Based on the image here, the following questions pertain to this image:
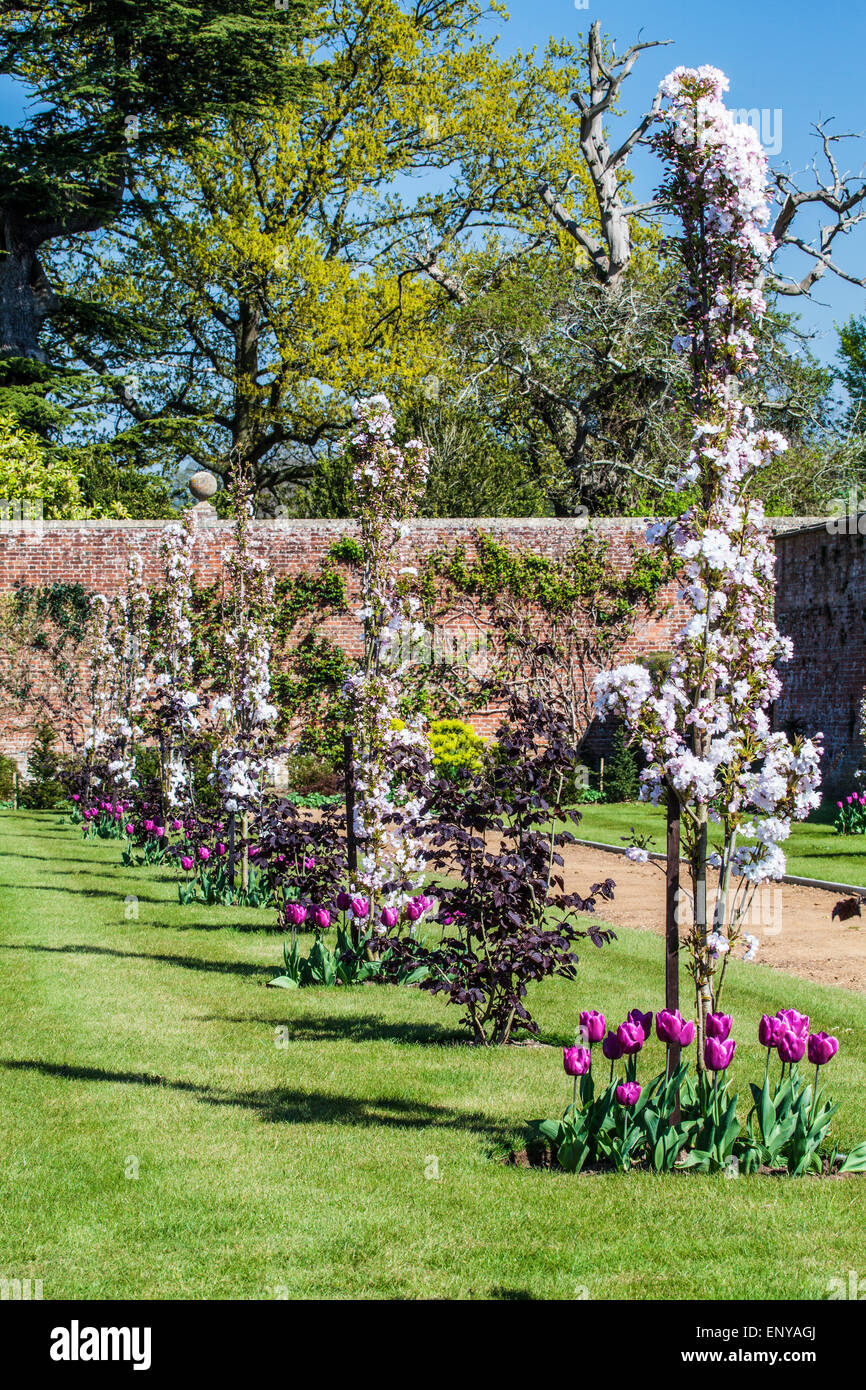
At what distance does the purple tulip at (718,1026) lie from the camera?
4340 millimetres

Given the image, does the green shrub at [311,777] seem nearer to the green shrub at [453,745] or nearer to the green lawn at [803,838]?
the green shrub at [453,745]

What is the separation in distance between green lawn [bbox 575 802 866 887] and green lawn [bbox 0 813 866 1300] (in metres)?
4.17

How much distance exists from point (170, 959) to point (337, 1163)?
159 inches

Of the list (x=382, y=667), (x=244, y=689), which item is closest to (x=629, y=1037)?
(x=382, y=667)

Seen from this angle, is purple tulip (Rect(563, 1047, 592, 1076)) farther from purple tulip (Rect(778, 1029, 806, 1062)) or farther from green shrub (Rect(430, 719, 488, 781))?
green shrub (Rect(430, 719, 488, 781))

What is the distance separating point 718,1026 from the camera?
4355mm

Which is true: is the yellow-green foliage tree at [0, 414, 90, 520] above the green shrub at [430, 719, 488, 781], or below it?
above

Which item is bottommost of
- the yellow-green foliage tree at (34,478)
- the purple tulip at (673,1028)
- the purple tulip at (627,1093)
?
the purple tulip at (627,1093)

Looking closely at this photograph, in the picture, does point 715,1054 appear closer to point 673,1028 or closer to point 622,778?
point 673,1028

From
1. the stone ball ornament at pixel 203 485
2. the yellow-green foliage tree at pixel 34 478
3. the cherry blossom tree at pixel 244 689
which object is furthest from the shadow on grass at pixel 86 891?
the yellow-green foliage tree at pixel 34 478

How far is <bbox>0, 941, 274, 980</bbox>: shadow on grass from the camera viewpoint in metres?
8.15

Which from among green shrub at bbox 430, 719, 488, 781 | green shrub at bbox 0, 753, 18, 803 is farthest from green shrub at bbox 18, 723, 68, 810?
green shrub at bbox 430, 719, 488, 781

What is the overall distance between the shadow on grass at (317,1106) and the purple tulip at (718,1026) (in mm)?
1008

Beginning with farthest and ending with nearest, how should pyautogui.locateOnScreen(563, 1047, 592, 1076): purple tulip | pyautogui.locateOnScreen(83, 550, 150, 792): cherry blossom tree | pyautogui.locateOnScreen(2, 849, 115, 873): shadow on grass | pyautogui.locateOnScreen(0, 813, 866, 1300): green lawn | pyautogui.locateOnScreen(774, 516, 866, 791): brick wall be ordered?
1. pyautogui.locateOnScreen(774, 516, 866, 791): brick wall
2. pyautogui.locateOnScreen(83, 550, 150, 792): cherry blossom tree
3. pyautogui.locateOnScreen(2, 849, 115, 873): shadow on grass
4. pyautogui.locateOnScreen(563, 1047, 592, 1076): purple tulip
5. pyautogui.locateOnScreen(0, 813, 866, 1300): green lawn
